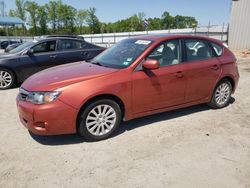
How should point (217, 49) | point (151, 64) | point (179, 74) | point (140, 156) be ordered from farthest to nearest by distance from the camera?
point (217, 49), point (179, 74), point (151, 64), point (140, 156)

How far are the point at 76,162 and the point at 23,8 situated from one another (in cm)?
7427

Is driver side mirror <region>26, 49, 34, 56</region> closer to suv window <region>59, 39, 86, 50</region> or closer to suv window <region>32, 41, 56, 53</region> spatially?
suv window <region>32, 41, 56, 53</region>

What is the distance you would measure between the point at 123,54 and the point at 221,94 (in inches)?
94.4

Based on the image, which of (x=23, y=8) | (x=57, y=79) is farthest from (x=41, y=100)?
(x=23, y=8)

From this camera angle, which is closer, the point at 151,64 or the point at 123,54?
the point at 151,64

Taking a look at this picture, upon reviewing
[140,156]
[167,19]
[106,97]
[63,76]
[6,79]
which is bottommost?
[140,156]

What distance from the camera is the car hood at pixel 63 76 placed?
4.03 m

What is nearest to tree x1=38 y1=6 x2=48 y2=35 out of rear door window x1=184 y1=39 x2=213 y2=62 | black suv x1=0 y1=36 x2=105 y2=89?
black suv x1=0 y1=36 x2=105 y2=89

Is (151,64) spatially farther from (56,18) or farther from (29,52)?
(56,18)

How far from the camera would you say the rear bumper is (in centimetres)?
388

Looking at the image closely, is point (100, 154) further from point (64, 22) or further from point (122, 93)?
point (64, 22)

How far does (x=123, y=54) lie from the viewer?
489 centimetres

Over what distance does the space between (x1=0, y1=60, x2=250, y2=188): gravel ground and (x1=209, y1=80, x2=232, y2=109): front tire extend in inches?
21.2

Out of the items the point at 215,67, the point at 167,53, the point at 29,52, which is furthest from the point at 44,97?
the point at 29,52
